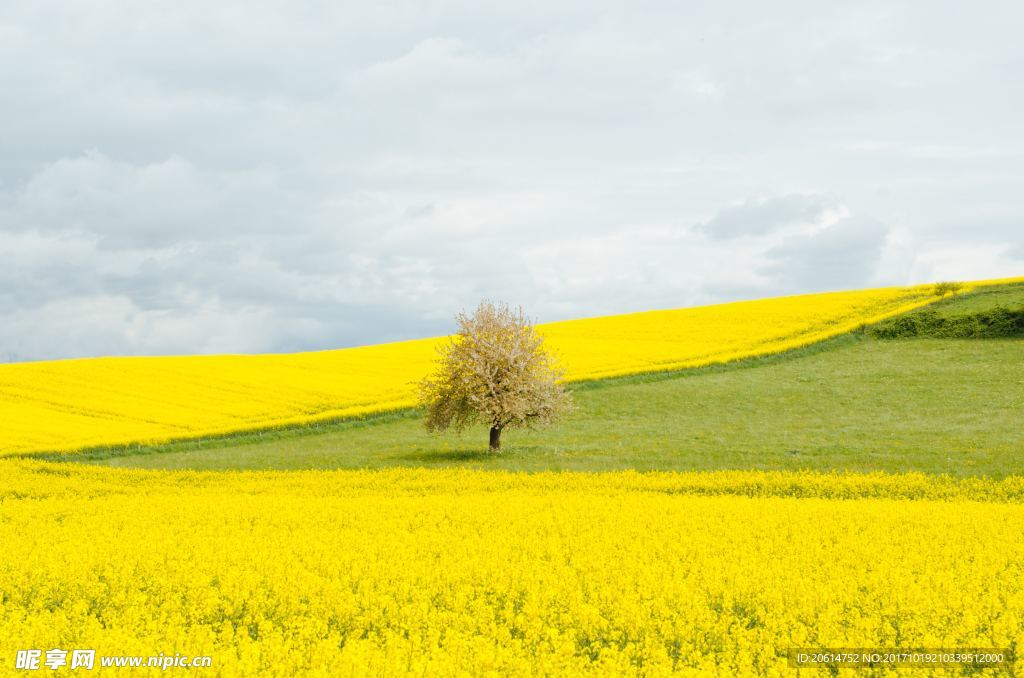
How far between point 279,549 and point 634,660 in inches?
246

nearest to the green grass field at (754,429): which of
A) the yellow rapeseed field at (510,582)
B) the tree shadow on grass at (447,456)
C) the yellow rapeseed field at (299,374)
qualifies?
the tree shadow on grass at (447,456)

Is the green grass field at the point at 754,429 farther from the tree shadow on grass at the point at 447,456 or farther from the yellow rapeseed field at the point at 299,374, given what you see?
the yellow rapeseed field at the point at 299,374

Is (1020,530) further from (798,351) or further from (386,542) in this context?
(798,351)

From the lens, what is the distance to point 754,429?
1185 inches

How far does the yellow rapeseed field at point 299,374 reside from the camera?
115 feet

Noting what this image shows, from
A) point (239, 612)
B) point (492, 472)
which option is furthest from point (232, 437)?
point (239, 612)

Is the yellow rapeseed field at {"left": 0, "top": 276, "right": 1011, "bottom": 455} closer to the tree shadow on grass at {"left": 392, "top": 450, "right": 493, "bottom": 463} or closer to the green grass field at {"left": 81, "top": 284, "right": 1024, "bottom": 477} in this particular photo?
the green grass field at {"left": 81, "top": 284, "right": 1024, "bottom": 477}

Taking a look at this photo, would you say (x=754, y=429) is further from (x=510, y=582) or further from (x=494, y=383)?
(x=510, y=582)

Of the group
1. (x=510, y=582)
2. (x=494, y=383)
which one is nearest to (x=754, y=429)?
(x=494, y=383)

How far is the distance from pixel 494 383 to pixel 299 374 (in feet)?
72.2

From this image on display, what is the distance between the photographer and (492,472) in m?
23.3

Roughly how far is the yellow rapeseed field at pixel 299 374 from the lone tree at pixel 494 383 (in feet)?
28.4

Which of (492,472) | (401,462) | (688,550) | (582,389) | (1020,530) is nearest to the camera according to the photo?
(688,550)

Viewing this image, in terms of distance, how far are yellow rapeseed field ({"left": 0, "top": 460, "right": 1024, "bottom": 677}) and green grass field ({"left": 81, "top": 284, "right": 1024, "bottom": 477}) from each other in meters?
7.47
